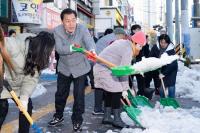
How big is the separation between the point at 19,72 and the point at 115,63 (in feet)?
7.09

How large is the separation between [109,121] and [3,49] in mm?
3022

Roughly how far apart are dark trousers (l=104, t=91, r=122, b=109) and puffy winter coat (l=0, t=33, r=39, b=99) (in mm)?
2164

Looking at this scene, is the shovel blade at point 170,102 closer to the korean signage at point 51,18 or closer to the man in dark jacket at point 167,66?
the man in dark jacket at point 167,66

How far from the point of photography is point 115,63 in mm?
6273

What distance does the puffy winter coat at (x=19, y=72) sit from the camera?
4.25 meters

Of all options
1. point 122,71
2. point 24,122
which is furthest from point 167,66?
point 24,122

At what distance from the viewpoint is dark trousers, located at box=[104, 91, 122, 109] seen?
642cm

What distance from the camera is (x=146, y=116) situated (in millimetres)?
7207

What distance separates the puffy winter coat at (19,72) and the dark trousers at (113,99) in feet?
7.10

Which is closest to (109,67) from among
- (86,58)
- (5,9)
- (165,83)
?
(86,58)

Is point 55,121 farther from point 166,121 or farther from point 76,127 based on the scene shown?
point 166,121

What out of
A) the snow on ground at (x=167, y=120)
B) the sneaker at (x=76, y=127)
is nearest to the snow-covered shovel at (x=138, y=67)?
the snow on ground at (x=167, y=120)

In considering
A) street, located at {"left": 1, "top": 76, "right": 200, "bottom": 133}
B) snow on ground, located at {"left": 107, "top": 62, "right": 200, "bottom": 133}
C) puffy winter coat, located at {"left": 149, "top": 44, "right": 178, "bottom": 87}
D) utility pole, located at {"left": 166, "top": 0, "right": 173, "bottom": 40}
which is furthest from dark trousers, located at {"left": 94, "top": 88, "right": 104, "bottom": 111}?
utility pole, located at {"left": 166, "top": 0, "right": 173, "bottom": 40}

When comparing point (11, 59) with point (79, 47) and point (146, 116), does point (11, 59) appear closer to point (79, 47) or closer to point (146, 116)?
point (79, 47)
